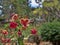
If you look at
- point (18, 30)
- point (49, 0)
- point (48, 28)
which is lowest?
point (48, 28)

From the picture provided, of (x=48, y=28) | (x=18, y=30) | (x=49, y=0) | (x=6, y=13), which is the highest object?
(x=18, y=30)

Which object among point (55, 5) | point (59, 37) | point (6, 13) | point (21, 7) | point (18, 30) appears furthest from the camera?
point (6, 13)

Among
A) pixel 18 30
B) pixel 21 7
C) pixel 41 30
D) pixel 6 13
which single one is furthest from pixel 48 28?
pixel 6 13

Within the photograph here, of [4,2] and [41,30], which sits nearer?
[41,30]

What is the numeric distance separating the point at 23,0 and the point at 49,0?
357 cm

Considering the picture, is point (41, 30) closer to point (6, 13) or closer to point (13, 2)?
point (13, 2)

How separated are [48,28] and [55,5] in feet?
3.50

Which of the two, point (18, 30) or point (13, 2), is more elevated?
point (18, 30)

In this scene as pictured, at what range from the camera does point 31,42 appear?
20.5 feet

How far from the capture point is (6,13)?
11.6 metres

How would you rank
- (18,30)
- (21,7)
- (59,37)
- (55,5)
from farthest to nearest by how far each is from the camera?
(21,7), (55,5), (59,37), (18,30)

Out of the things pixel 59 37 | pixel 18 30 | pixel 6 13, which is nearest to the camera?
pixel 18 30

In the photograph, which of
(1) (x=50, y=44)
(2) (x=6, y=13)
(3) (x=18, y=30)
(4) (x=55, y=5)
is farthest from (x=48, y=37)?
(2) (x=6, y=13)

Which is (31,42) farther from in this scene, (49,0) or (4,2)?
(4,2)
